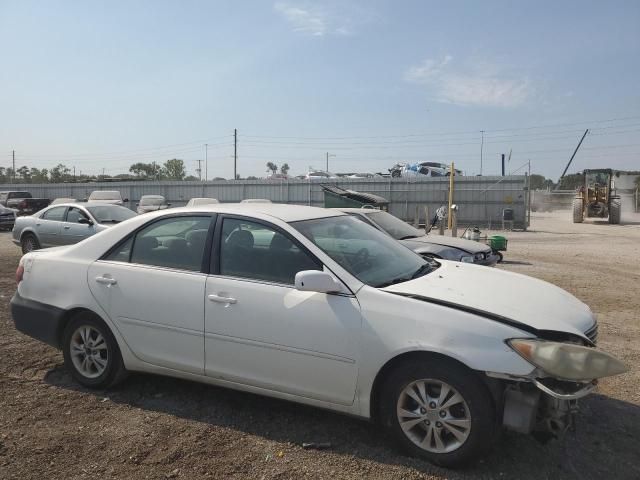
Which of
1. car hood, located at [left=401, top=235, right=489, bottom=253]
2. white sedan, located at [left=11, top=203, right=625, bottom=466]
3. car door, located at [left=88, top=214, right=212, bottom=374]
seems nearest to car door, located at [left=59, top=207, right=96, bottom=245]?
car hood, located at [left=401, top=235, right=489, bottom=253]

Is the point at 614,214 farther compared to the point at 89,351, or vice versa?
the point at 614,214

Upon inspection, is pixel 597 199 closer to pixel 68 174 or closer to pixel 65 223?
pixel 65 223

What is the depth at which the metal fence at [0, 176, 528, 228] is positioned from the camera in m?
25.0

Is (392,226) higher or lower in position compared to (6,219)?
higher

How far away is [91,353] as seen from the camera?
418 cm

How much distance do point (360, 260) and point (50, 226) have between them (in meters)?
10.6

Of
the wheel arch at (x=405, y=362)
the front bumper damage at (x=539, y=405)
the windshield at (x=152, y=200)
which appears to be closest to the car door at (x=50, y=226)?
the wheel arch at (x=405, y=362)

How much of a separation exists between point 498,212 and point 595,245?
28.5ft

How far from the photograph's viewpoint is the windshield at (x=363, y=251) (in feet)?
11.5

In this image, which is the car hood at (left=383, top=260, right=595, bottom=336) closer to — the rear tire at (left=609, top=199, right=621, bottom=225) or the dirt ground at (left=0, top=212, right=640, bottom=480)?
the dirt ground at (left=0, top=212, right=640, bottom=480)

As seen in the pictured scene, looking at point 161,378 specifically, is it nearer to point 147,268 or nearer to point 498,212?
point 147,268

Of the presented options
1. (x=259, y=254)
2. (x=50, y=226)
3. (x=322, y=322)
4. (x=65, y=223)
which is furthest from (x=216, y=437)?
(x=50, y=226)

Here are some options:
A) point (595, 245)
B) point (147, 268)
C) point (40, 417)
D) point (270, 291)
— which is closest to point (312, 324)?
point (270, 291)

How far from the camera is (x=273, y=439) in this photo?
3.39m
